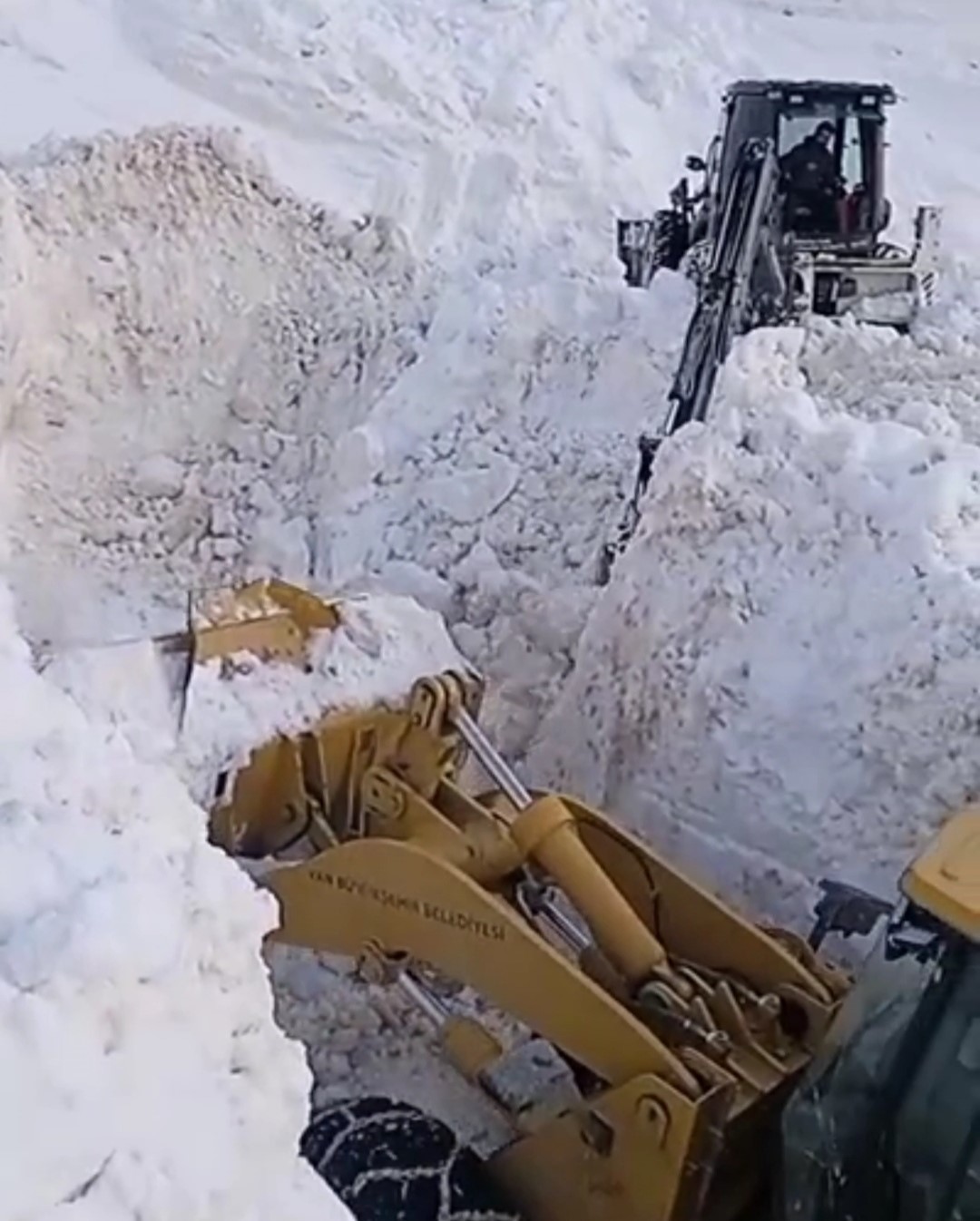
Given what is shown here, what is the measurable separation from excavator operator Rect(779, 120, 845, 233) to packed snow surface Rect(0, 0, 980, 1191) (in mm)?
730

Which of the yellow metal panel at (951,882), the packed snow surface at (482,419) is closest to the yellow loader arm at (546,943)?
the packed snow surface at (482,419)

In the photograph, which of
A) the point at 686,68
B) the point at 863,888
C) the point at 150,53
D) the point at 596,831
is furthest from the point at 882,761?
the point at 686,68

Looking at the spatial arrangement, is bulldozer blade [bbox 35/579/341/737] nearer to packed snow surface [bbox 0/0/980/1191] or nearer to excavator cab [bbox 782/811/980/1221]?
packed snow surface [bbox 0/0/980/1191]

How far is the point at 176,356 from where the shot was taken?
8453 mm

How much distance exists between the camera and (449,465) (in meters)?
7.93

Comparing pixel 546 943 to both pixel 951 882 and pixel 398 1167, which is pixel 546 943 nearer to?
pixel 398 1167

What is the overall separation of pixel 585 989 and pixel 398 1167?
595mm

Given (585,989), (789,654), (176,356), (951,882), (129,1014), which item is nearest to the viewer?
(129,1014)

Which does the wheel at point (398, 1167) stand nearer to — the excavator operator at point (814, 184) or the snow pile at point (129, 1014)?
the snow pile at point (129, 1014)

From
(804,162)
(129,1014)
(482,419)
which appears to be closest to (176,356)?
(482,419)

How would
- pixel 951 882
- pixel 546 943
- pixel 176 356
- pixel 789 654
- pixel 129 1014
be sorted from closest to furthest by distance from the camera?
pixel 129 1014 → pixel 951 882 → pixel 546 943 → pixel 789 654 → pixel 176 356

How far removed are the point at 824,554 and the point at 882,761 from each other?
2.21 feet

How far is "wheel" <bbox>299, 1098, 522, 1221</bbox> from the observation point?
3.87 meters

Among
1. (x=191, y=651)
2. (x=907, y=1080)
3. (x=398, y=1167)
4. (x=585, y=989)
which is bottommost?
(x=398, y=1167)
